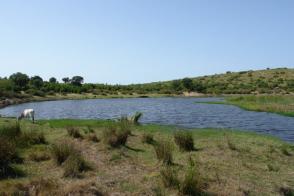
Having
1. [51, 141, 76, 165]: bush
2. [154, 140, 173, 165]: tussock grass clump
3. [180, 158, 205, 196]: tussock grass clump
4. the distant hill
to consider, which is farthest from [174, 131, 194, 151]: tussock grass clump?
the distant hill

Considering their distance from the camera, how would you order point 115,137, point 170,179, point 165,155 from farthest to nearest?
1. point 115,137
2. point 165,155
3. point 170,179

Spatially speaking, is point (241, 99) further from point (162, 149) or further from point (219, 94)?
point (162, 149)

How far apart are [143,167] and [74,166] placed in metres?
2.42

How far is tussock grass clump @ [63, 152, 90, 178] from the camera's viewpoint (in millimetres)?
12602

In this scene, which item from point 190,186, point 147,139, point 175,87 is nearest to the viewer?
point 190,186

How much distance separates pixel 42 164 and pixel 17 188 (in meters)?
3.47

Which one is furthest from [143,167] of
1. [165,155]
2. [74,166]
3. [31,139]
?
[31,139]

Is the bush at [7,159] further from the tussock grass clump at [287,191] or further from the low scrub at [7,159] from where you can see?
the tussock grass clump at [287,191]

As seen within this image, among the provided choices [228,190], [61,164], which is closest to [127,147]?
[61,164]

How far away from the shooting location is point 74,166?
12.8m

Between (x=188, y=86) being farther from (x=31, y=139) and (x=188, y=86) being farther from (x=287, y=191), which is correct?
(x=287, y=191)

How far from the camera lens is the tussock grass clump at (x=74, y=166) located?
12.6 metres

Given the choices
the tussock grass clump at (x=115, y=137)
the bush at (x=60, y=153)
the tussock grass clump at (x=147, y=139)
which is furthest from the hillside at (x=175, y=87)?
the bush at (x=60, y=153)

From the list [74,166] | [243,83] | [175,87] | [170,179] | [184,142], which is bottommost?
[170,179]
